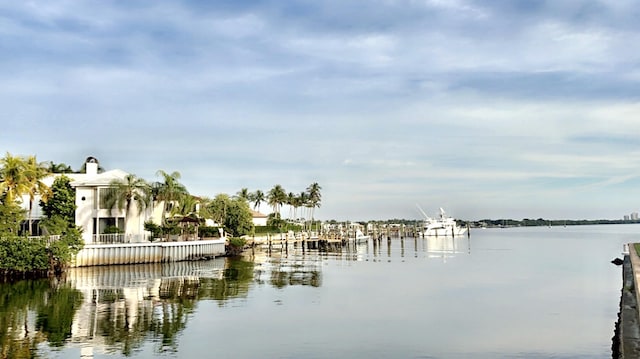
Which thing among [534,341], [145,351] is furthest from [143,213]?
[534,341]

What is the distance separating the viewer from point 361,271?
5875 cm

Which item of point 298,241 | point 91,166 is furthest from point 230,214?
point 91,166

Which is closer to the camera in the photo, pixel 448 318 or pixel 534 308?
pixel 448 318

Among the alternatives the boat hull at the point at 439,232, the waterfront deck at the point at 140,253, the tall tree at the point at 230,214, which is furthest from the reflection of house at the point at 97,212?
the boat hull at the point at 439,232

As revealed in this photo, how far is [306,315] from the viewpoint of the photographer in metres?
31.6

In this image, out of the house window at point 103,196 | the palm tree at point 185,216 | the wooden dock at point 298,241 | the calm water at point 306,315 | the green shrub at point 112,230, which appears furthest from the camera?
the wooden dock at point 298,241

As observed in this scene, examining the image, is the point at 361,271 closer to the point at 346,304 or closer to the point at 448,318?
the point at 346,304

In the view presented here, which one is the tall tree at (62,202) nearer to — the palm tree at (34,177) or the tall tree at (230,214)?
the palm tree at (34,177)

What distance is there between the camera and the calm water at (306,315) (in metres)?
23.6

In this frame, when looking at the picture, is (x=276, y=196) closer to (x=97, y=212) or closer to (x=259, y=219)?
(x=259, y=219)

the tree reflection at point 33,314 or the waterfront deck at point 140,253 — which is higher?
the waterfront deck at point 140,253

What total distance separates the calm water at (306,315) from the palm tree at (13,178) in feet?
27.3

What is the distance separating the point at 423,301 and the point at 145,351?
1944 cm

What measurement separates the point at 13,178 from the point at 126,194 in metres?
12.5
